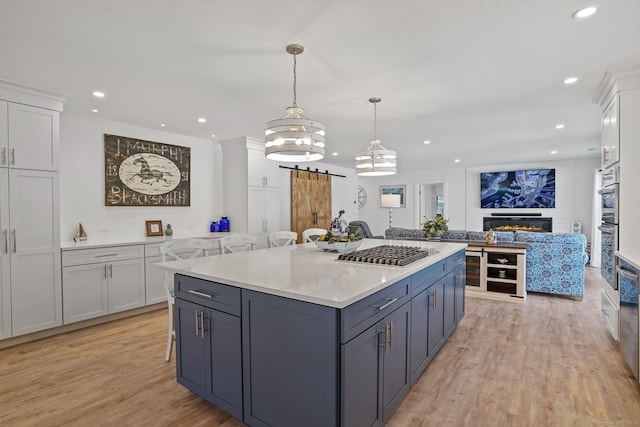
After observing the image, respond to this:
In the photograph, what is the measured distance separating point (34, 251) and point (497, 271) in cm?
562

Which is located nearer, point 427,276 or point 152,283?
point 427,276

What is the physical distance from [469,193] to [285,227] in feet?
18.3

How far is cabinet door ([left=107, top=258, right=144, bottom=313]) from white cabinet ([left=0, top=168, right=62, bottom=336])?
492 millimetres

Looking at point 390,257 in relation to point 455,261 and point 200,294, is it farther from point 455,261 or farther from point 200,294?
point 200,294

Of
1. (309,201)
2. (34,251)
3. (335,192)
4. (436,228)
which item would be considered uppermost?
(335,192)

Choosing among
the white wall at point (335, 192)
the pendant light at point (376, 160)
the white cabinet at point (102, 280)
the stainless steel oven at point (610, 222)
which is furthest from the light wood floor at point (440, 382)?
the white wall at point (335, 192)


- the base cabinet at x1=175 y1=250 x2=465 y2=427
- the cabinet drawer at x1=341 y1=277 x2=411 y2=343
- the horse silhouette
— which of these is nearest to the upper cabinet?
the base cabinet at x1=175 y1=250 x2=465 y2=427

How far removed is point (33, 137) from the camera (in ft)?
10.9

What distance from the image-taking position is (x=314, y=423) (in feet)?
5.13

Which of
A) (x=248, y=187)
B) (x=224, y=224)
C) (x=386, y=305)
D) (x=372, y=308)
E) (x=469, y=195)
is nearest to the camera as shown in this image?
(x=372, y=308)

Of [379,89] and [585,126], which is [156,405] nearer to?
[379,89]

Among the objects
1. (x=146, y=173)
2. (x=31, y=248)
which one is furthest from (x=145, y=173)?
(x=31, y=248)

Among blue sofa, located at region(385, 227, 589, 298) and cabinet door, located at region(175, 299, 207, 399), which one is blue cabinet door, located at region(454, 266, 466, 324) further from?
cabinet door, located at region(175, 299, 207, 399)

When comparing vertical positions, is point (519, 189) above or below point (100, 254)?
above
